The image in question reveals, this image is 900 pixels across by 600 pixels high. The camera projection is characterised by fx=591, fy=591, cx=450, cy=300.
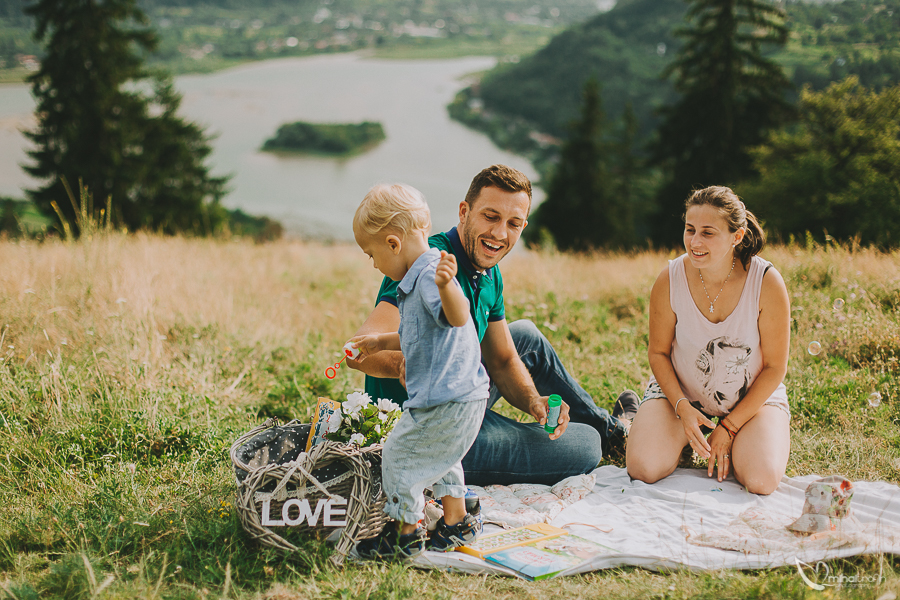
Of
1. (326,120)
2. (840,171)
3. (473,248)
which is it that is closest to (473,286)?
(473,248)

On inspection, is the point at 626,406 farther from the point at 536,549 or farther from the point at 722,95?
the point at 722,95

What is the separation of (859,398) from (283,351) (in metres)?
4.34

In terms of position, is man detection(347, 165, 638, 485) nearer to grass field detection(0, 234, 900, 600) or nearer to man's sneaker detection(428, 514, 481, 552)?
man's sneaker detection(428, 514, 481, 552)

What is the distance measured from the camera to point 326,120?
5775 cm

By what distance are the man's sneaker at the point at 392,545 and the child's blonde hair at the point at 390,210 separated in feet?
3.91

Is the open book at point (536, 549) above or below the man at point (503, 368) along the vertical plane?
below

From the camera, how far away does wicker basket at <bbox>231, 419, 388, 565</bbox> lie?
7.59 ft

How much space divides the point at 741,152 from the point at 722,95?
264 centimetres

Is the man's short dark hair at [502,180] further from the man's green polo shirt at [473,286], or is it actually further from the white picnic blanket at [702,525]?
the white picnic blanket at [702,525]

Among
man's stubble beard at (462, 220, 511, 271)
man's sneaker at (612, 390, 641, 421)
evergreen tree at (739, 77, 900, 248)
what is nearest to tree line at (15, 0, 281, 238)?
evergreen tree at (739, 77, 900, 248)

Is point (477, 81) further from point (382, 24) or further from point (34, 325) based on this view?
point (34, 325)

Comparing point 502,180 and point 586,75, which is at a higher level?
point 586,75

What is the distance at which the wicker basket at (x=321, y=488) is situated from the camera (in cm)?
231

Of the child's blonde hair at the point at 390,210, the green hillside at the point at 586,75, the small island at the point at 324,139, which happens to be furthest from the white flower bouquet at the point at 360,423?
the small island at the point at 324,139
